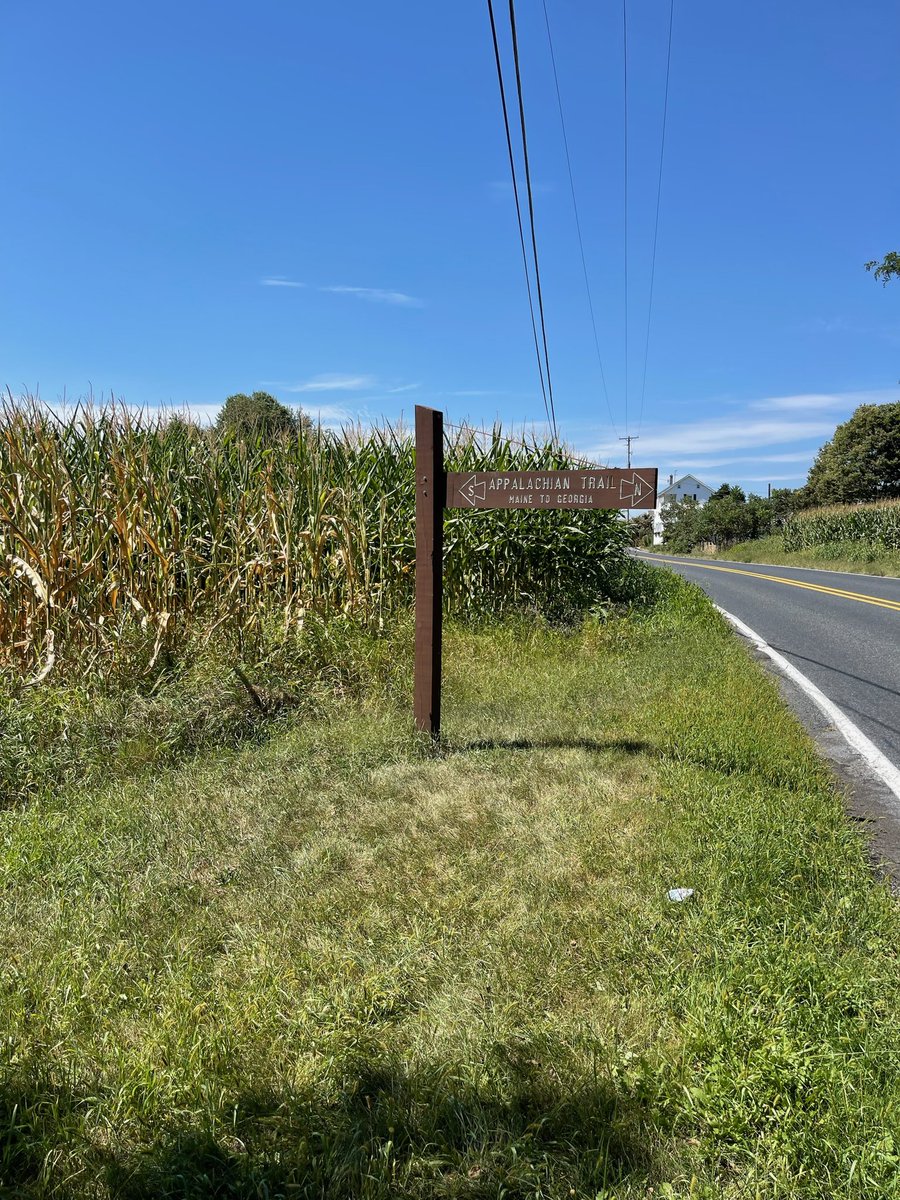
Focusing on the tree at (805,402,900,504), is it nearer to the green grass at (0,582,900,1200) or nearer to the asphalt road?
the asphalt road

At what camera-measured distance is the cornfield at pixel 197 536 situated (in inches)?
295

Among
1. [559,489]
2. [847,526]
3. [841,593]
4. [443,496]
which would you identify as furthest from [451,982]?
[847,526]

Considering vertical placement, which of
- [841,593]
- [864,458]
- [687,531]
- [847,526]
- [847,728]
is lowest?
[847,728]

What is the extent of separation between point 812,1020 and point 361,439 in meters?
8.10

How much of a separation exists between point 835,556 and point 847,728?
1100 inches

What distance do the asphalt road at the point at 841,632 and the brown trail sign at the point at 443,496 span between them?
9.50 feet

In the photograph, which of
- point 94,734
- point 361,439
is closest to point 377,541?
point 361,439

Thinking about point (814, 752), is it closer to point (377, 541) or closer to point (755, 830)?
point (755, 830)

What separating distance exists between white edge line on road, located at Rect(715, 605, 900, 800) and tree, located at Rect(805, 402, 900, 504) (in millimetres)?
42713

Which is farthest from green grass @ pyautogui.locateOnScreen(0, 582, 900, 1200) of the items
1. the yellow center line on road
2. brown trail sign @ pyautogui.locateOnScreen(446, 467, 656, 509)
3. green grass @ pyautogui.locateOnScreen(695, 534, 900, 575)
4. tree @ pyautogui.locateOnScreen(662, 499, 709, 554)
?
tree @ pyautogui.locateOnScreen(662, 499, 709, 554)

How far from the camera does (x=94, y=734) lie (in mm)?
5812

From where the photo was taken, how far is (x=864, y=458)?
47625mm

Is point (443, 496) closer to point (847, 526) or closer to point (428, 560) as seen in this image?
point (428, 560)

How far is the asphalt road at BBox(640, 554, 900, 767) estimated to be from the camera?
285 inches
